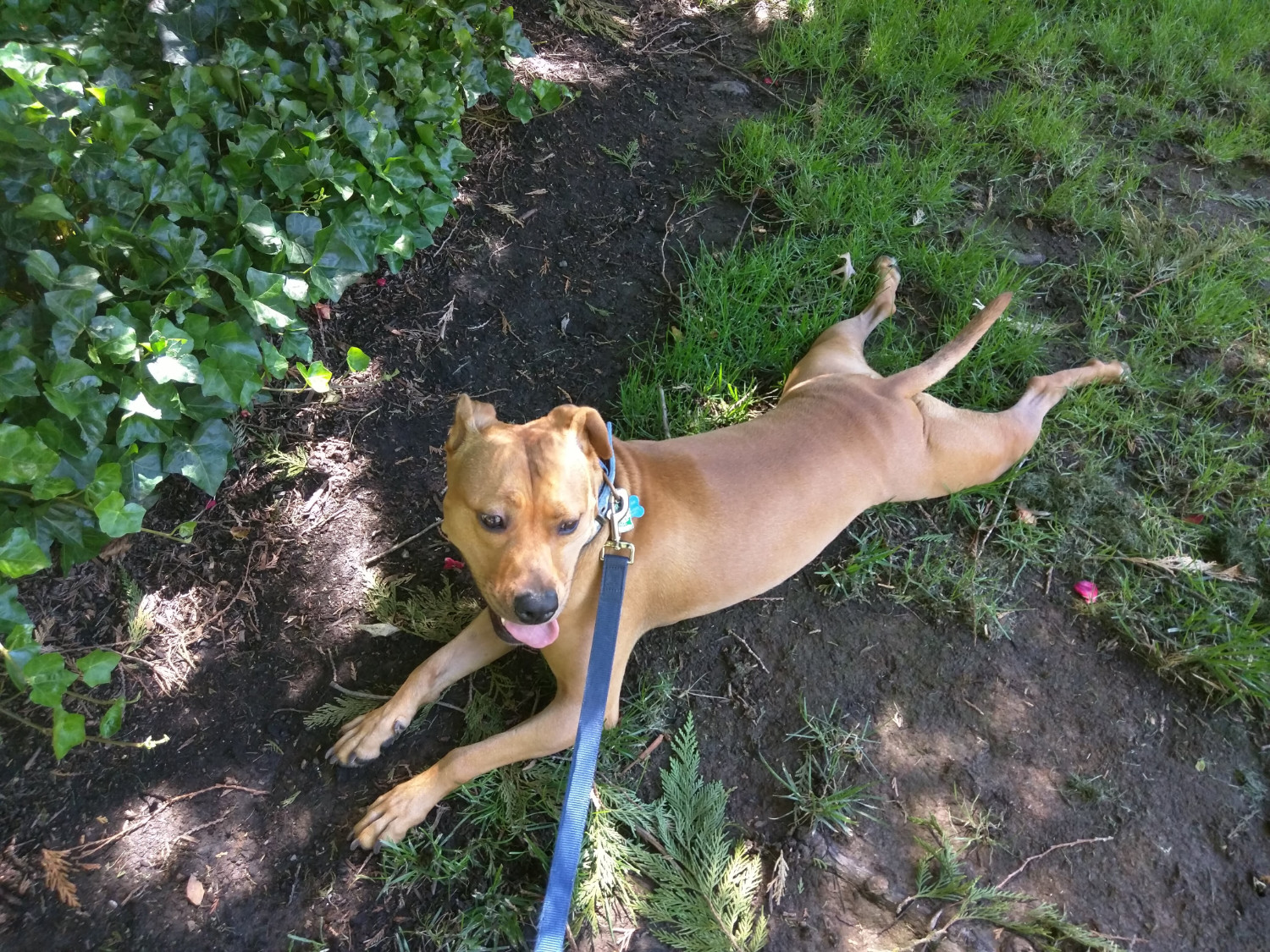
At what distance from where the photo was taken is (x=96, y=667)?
2.24m

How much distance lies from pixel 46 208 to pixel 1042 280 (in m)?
4.87

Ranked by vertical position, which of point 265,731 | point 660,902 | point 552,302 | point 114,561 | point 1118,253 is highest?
point 1118,253

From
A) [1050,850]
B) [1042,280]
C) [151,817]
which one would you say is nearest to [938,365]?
[1042,280]

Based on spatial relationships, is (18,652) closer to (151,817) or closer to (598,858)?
(151,817)

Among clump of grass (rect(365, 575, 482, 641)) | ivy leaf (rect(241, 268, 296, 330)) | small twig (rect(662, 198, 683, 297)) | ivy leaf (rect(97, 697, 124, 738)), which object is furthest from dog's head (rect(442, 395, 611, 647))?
small twig (rect(662, 198, 683, 297))

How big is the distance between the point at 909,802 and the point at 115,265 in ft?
11.8

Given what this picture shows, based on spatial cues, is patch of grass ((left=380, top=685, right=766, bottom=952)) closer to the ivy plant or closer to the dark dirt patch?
the dark dirt patch

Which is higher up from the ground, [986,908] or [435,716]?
[435,716]

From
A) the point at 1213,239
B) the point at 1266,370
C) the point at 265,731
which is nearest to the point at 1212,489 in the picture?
the point at 1266,370

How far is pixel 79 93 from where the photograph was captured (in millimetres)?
2498

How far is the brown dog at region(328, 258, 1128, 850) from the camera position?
256 centimetres

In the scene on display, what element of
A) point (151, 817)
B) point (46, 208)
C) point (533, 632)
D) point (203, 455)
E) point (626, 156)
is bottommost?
point (151, 817)

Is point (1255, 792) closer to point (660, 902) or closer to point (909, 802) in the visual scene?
point (909, 802)

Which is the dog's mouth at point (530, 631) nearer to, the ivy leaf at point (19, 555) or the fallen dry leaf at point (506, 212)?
the ivy leaf at point (19, 555)
